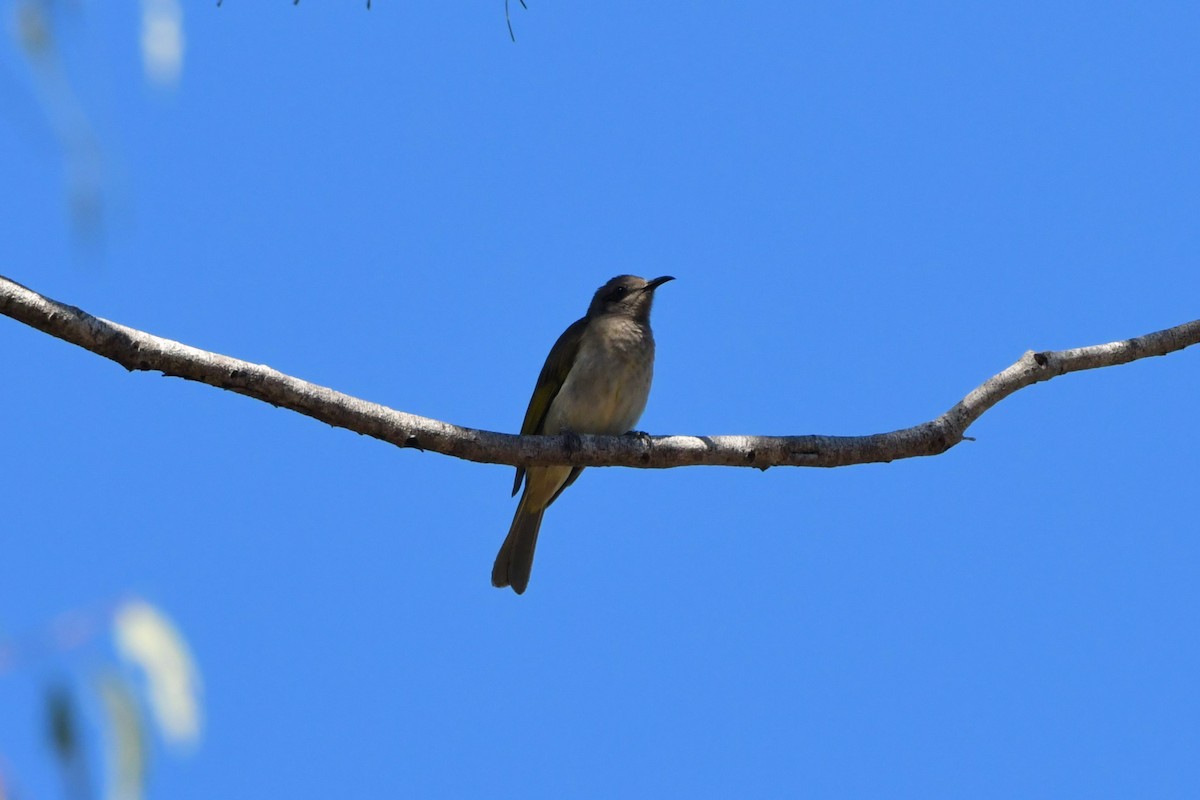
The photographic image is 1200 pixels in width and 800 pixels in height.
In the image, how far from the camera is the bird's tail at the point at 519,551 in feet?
24.1

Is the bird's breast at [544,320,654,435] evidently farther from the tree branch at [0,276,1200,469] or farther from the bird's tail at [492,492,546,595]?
the tree branch at [0,276,1200,469]

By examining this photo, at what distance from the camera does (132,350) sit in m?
Result: 3.92

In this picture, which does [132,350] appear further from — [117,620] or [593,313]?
[593,313]

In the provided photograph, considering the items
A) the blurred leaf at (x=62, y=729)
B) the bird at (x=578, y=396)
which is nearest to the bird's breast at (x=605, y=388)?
the bird at (x=578, y=396)

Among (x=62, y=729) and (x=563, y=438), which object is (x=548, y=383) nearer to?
(x=563, y=438)

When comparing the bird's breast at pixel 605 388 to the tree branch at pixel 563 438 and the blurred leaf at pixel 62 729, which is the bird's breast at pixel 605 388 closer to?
the tree branch at pixel 563 438

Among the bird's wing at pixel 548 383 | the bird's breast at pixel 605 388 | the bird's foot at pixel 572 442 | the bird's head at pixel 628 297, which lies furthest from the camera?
the bird's head at pixel 628 297

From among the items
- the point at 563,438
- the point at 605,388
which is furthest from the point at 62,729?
the point at 605,388

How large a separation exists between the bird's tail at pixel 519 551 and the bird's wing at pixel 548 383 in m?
0.22

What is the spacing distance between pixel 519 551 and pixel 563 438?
220 centimetres

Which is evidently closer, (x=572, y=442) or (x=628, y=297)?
(x=572, y=442)

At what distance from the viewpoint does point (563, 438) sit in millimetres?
5324

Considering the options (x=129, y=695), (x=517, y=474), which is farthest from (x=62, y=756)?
(x=517, y=474)

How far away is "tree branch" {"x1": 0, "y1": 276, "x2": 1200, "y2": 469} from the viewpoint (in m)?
3.92
